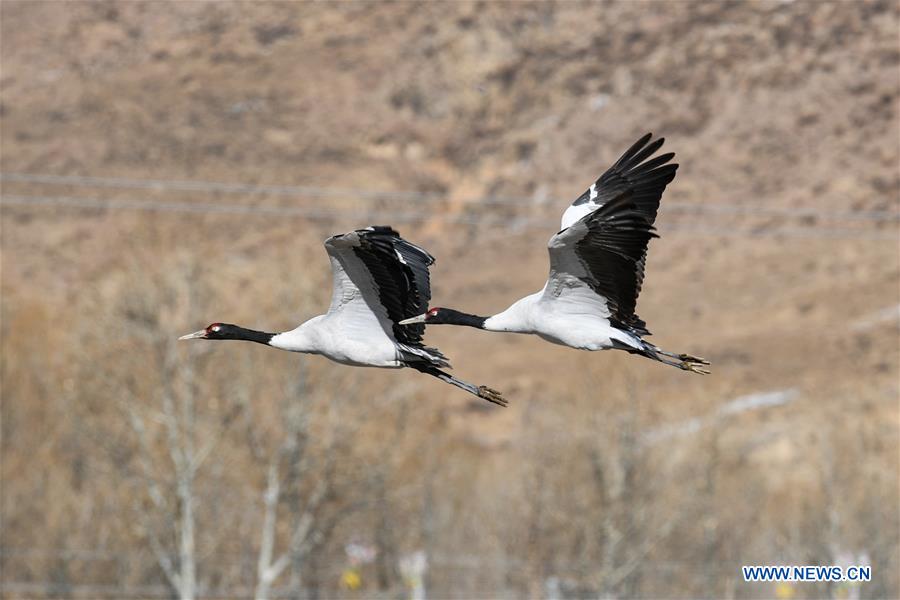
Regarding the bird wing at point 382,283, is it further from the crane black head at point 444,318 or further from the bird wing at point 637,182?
the bird wing at point 637,182

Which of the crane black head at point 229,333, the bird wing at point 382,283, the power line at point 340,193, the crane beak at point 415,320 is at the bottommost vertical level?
the crane beak at point 415,320

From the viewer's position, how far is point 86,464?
2045 inches

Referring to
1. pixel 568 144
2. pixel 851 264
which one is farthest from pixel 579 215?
pixel 568 144

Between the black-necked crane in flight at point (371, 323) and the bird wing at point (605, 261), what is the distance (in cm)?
128

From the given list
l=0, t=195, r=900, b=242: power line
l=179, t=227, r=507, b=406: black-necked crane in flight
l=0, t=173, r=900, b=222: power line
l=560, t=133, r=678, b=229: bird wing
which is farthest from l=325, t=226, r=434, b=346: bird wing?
l=0, t=195, r=900, b=242: power line

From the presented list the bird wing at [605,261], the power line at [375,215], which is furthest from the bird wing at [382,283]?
the power line at [375,215]

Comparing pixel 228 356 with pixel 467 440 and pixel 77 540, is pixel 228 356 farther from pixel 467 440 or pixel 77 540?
pixel 467 440

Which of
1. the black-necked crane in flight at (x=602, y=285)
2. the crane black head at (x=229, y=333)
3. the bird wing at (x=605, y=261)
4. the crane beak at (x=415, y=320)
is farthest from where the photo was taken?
the crane black head at (x=229, y=333)

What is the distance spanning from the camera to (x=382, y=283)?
54.1ft

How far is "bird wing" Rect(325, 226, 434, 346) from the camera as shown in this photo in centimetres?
1588

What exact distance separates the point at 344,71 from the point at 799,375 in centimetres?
5304

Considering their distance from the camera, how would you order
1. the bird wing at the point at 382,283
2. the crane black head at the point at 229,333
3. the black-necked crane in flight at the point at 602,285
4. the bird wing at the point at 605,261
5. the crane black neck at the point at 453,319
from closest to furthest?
the bird wing at the point at 605,261, the black-necked crane in flight at the point at 602,285, the bird wing at the point at 382,283, the crane black neck at the point at 453,319, the crane black head at the point at 229,333

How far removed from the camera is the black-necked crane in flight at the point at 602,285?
15.7m

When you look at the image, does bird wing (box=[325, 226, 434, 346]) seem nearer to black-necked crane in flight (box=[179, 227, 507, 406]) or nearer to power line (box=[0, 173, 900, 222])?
black-necked crane in flight (box=[179, 227, 507, 406])
